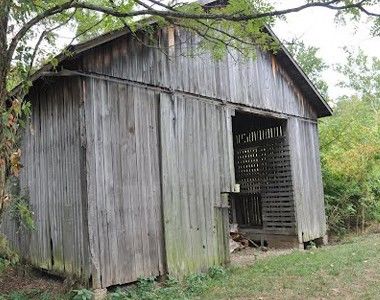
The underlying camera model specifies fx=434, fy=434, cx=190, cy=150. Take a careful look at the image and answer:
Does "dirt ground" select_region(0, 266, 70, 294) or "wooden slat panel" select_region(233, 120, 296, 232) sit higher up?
"wooden slat panel" select_region(233, 120, 296, 232)

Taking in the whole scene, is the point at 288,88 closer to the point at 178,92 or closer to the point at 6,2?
the point at 178,92

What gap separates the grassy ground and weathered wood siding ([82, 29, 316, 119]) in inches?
143

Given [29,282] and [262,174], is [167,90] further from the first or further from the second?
[262,174]

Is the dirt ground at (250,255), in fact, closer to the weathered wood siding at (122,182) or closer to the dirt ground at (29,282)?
the weathered wood siding at (122,182)

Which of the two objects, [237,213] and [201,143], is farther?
[237,213]

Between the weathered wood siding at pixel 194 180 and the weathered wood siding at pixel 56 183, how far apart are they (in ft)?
5.26

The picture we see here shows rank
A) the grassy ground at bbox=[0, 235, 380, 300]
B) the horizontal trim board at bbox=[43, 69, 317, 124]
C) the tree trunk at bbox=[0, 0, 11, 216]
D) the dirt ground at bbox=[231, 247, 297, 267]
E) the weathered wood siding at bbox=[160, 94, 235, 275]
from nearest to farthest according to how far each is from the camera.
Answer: the tree trunk at bbox=[0, 0, 11, 216], the grassy ground at bbox=[0, 235, 380, 300], the horizontal trim board at bbox=[43, 69, 317, 124], the weathered wood siding at bbox=[160, 94, 235, 275], the dirt ground at bbox=[231, 247, 297, 267]

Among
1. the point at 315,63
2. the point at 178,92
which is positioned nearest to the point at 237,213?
the point at 178,92

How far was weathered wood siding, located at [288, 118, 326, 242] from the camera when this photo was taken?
38.8 ft

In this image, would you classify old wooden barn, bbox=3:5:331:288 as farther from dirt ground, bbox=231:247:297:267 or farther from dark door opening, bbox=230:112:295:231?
dark door opening, bbox=230:112:295:231

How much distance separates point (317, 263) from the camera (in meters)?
8.79

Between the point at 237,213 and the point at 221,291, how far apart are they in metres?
7.32

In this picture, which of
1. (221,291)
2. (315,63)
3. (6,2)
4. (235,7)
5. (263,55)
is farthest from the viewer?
(315,63)

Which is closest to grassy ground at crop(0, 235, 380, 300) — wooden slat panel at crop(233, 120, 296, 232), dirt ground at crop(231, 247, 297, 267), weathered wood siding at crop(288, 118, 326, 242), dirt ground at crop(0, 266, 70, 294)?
dirt ground at crop(0, 266, 70, 294)
